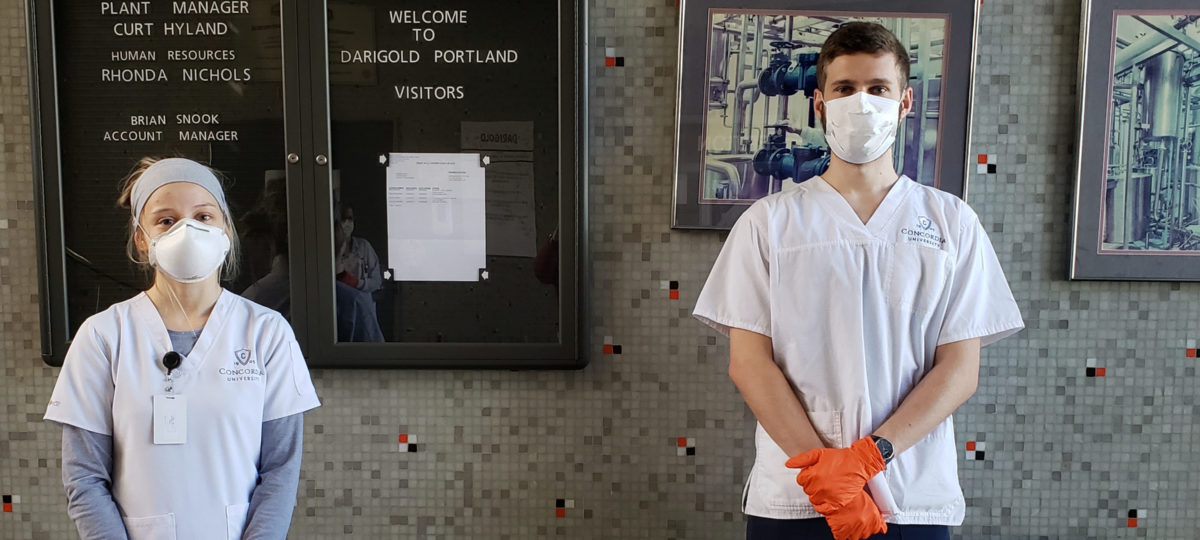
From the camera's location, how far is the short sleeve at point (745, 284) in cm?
137

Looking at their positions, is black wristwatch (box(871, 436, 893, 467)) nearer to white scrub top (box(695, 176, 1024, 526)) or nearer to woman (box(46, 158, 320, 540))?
white scrub top (box(695, 176, 1024, 526))

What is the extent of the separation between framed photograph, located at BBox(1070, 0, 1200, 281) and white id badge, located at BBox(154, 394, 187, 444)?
6.60ft

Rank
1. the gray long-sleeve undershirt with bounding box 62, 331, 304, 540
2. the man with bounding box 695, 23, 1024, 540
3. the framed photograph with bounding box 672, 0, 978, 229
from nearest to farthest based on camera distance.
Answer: the gray long-sleeve undershirt with bounding box 62, 331, 304, 540, the man with bounding box 695, 23, 1024, 540, the framed photograph with bounding box 672, 0, 978, 229

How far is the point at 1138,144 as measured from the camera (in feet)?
6.05

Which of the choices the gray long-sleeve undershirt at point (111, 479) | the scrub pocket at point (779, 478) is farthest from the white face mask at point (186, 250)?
the scrub pocket at point (779, 478)

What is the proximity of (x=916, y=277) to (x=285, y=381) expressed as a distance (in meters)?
1.16

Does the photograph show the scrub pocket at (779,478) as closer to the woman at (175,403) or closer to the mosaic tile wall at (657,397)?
the mosaic tile wall at (657,397)

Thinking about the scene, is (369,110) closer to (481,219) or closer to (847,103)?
(481,219)

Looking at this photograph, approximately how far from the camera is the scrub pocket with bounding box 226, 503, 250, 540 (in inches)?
49.4

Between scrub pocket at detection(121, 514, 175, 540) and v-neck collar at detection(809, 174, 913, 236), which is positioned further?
v-neck collar at detection(809, 174, 913, 236)

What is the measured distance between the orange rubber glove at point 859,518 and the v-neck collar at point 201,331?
111 cm

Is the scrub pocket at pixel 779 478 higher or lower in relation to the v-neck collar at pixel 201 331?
lower

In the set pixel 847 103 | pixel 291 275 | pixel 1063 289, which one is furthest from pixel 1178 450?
pixel 291 275

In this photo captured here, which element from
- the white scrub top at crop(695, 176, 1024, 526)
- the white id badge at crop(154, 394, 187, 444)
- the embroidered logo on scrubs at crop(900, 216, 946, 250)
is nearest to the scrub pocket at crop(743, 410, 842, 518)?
the white scrub top at crop(695, 176, 1024, 526)
